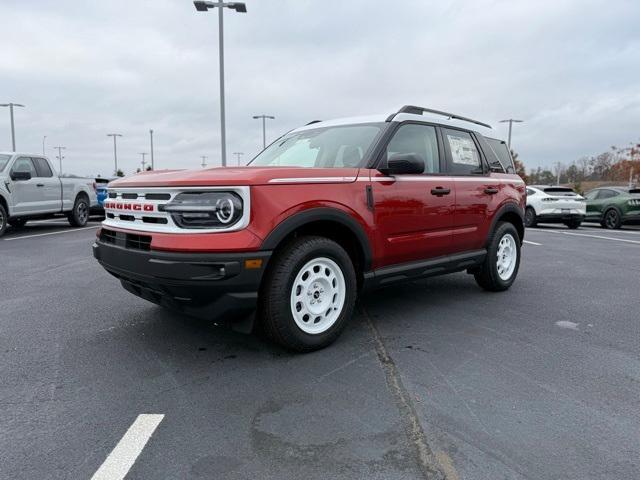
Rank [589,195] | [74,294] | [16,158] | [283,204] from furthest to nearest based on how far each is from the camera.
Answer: [589,195] < [16,158] < [74,294] < [283,204]

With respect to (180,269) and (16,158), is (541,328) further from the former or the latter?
(16,158)

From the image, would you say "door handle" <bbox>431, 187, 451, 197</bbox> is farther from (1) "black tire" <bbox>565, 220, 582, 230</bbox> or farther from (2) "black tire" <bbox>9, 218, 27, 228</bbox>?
(1) "black tire" <bbox>565, 220, 582, 230</bbox>

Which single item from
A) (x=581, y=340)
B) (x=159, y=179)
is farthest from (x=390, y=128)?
(x=581, y=340)

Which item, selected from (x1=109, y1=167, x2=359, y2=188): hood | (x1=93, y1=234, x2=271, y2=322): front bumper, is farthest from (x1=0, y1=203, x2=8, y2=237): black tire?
(x1=93, y1=234, x2=271, y2=322): front bumper

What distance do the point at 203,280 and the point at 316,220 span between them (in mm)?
903

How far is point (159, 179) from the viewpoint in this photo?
3381mm

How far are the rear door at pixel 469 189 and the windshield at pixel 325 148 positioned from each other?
1.02m

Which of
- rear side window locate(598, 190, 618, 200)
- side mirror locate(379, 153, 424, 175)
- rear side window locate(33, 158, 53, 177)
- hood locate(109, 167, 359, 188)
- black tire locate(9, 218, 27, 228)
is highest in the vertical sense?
rear side window locate(33, 158, 53, 177)

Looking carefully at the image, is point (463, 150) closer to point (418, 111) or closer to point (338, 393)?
point (418, 111)

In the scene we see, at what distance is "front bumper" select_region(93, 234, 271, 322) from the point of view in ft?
9.96

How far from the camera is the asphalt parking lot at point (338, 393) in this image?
7.34ft

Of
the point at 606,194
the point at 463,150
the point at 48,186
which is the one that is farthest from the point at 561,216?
the point at 48,186

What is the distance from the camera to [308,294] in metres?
3.54

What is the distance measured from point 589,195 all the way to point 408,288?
15.9m
